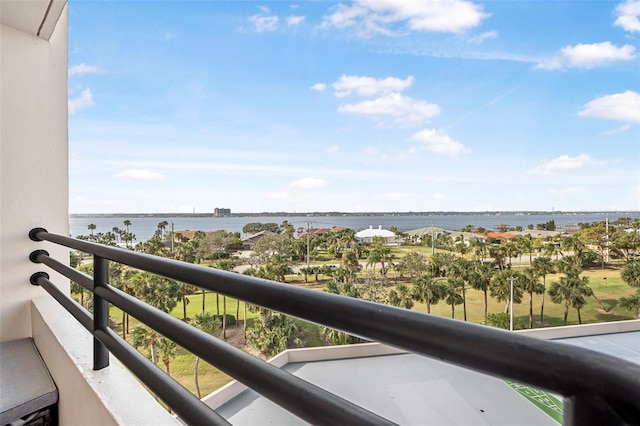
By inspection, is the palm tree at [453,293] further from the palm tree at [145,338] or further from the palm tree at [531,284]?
the palm tree at [145,338]

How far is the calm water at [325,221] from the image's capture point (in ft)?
48.9

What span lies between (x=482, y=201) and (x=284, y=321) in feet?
58.8

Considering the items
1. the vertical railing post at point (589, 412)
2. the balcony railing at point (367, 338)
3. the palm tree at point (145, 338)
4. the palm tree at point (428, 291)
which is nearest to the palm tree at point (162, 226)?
the palm tree at point (145, 338)

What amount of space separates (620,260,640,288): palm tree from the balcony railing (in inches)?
777

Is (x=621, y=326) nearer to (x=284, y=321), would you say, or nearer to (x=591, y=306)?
(x=591, y=306)

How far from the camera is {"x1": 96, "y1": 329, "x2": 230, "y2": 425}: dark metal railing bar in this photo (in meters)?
0.53

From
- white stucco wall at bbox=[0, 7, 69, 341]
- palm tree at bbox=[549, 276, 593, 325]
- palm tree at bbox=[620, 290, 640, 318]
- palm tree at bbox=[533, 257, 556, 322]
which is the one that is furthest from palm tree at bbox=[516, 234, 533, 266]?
white stucco wall at bbox=[0, 7, 69, 341]

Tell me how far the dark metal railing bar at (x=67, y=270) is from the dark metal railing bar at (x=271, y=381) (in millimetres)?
513

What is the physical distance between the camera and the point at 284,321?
14.0 metres

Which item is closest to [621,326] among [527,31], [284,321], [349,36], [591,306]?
[591,306]

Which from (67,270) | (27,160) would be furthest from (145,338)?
(67,270)

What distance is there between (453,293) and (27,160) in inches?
669

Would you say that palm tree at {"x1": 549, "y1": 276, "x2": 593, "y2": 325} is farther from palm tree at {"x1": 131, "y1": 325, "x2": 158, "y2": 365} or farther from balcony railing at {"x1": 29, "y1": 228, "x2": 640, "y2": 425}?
balcony railing at {"x1": 29, "y1": 228, "x2": 640, "y2": 425}

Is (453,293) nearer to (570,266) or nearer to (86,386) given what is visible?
(570,266)
